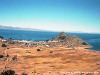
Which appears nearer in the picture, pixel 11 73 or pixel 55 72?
pixel 11 73

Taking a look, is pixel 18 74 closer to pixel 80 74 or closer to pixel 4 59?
pixel 80 74

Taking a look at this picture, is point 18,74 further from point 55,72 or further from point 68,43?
point 68,43

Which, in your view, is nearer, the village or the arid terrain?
the arid terrain

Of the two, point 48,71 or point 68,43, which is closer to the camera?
point 48,71

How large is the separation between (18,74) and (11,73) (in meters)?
2.38

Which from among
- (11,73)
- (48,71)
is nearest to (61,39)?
(48,71)

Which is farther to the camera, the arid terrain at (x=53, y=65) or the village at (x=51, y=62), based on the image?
the village at (x=51, y=62)

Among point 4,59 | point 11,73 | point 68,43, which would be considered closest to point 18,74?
point 11,73

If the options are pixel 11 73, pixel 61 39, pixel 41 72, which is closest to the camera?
pixel 11 73

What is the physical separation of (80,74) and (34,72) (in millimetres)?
8075

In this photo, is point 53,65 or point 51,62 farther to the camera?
point 51,62

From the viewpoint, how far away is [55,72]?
35.4 metres

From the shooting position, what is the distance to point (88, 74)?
33000 mm

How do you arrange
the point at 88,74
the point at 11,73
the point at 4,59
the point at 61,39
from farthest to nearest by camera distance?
1. the point at 61,39
2. the point at 4,59
3. the point at 88,74
4. the point at 11,73
